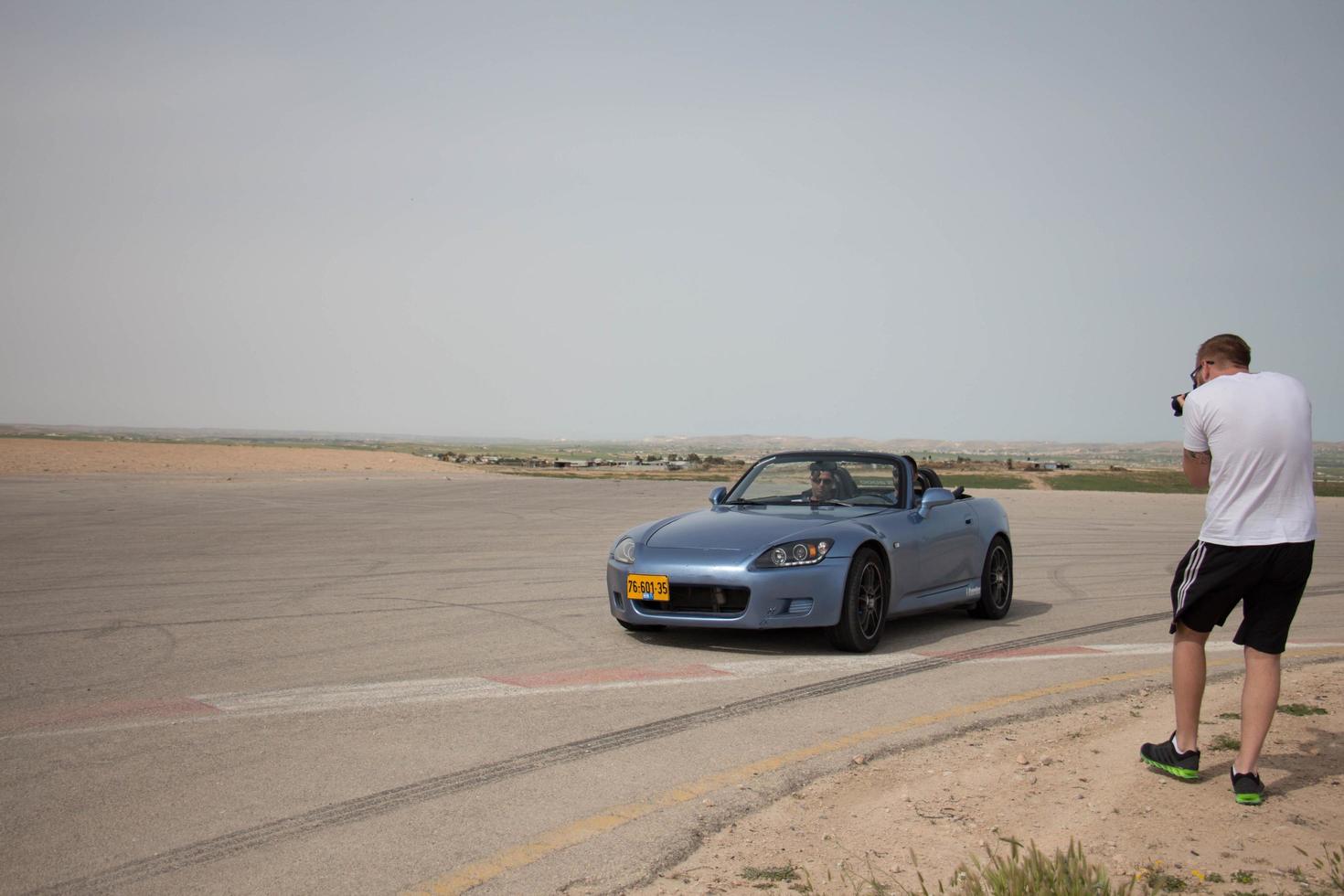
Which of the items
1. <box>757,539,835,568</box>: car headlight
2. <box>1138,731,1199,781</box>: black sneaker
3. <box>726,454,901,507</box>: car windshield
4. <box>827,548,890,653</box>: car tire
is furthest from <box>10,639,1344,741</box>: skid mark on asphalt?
<box>1138,731,1199,781</box>: black sneaker

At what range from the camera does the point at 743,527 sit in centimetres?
870

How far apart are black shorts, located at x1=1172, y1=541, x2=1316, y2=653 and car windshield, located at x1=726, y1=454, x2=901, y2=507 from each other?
15.7 ft

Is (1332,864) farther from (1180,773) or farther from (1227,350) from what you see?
(1227,350)

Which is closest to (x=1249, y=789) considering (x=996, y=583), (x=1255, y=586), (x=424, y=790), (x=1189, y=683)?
(x=1189, y=683)

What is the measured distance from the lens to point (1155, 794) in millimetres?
4691

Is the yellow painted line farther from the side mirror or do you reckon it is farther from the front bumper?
the side mirror

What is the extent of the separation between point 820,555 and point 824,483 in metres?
1.65

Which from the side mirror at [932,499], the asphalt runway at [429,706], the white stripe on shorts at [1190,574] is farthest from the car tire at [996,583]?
the white stripe on shorts at [1190,574]

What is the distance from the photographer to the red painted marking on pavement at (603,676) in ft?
23.1

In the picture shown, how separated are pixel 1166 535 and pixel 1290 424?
16630 millimetres

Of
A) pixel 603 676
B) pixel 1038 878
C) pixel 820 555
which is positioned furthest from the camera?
pixel 820 555

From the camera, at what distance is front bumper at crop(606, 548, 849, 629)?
8.00 m

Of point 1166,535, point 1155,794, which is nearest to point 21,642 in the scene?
point 1155,794

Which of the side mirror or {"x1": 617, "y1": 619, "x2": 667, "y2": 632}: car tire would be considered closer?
{"x1": 617, "y1": 619, "x2": 667, "y2": 632}: car tire
